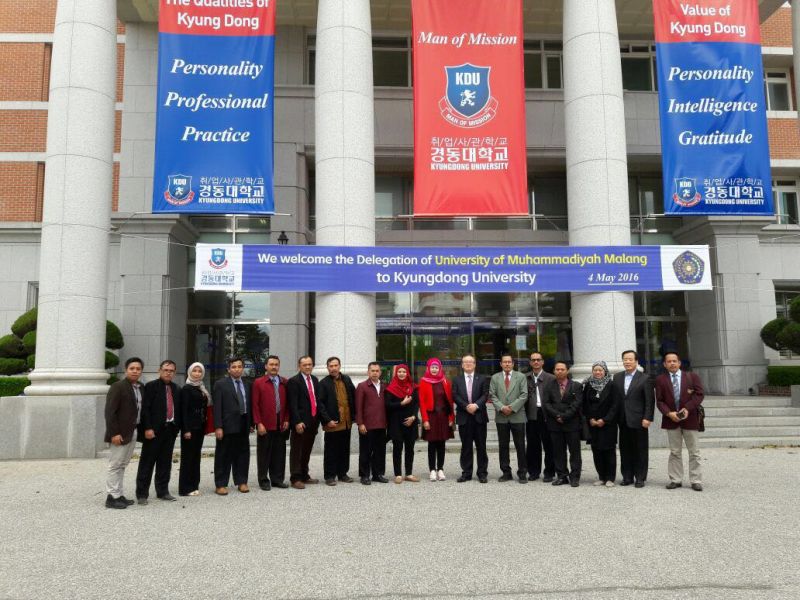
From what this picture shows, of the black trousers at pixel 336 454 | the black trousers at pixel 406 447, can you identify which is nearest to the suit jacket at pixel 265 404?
the black trousers at pixel 336 454

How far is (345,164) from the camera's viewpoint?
43.5 ft

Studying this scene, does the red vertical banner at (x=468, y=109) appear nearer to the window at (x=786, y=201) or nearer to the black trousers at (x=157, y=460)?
the black trousers at (x=157, y=460)

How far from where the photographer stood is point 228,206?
1266cm

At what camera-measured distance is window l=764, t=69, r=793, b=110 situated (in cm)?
2147

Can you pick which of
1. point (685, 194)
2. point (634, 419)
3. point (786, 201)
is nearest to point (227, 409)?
point (634, 419)

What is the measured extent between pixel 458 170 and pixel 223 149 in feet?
A: 15.4

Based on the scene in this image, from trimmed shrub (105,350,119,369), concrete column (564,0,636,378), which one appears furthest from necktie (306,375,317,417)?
trimmed shrub (105,350,119,369)

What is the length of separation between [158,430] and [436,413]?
3.78 metres

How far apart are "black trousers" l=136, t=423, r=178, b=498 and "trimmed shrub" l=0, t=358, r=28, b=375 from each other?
9802 millimetres

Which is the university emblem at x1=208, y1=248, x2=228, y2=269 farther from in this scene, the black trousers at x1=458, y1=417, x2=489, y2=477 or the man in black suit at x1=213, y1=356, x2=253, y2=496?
the black trousers at x1=458, y1=417, x2=489, y2=477

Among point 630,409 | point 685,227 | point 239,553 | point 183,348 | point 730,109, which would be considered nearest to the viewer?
point 239,553

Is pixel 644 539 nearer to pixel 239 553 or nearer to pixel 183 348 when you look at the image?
pixel 239 553

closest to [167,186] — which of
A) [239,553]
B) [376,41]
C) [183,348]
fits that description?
[183,348]

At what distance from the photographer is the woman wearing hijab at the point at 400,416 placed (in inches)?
366
